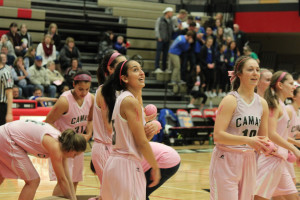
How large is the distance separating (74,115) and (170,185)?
10.3ft

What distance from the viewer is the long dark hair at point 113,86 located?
4391 mm

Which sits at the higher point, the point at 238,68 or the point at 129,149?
the point at 238,68

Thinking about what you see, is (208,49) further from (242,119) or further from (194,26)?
(242,119)

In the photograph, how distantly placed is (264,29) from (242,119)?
1632 centimetres

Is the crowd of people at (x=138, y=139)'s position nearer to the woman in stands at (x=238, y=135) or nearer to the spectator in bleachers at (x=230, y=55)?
the woman in stands at (x=238, y=135)

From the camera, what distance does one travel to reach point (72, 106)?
618cm

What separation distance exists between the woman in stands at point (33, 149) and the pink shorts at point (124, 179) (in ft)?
3.66

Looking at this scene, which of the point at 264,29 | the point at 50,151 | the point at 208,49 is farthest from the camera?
the point at 264,29

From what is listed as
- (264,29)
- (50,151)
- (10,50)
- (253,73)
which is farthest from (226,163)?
(264,29)

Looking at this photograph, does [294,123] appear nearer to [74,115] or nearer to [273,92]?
[273,92]

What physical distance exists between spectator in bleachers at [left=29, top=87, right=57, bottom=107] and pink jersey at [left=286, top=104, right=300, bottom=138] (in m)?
6.83

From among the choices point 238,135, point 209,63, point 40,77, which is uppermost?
point 238,135

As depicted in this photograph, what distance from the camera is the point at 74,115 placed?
6.21 metres

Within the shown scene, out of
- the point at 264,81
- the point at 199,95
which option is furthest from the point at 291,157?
the point at 199,95
